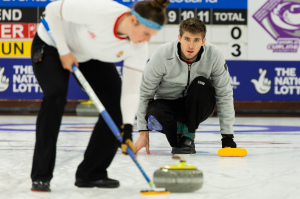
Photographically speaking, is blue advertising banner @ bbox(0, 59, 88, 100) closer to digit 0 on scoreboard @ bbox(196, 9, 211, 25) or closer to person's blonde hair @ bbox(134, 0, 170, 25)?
digit 0 on scoreboard @ bbox(196, 9, 211, 25)

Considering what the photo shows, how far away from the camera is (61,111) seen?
227 centimetres

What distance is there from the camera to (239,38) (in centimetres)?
713

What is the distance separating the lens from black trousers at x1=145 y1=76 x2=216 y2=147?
3309 mm

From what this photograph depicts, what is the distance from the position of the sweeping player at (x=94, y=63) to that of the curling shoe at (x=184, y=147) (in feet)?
3.63

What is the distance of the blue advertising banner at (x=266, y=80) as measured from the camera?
280 inches

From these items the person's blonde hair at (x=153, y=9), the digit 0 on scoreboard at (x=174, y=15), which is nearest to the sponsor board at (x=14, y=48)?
the digit 0 on scoreboard at (x=174, y=15)

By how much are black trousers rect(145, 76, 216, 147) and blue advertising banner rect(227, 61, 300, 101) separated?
147 inches

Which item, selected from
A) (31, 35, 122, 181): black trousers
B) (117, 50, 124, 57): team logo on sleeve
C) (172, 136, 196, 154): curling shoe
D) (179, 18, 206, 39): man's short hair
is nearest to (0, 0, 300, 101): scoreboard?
(172, 136, 196, 154): curling shoe

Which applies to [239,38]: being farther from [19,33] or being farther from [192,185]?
[192,185]

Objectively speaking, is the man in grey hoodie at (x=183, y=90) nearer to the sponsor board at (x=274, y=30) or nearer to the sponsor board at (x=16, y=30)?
the sponsor board at (x=274, y=30)

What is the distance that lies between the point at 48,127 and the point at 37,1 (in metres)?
5.11

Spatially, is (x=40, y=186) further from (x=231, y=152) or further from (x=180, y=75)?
(x=231, y=152)

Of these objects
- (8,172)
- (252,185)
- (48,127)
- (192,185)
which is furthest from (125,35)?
(8,172)

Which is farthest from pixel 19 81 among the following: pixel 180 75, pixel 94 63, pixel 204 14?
pixel 94 63
